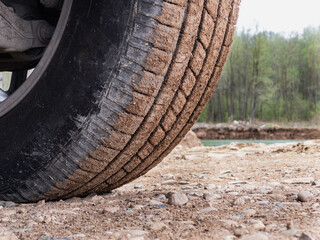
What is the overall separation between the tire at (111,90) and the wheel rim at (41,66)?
0.4 inches

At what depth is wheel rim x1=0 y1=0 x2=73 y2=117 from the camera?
156 centimetres

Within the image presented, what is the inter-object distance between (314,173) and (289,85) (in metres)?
39.3

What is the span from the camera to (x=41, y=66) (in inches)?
63.7

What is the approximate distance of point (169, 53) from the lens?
57.4 inches

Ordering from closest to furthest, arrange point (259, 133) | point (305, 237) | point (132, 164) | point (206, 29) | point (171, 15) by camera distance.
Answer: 1. point (305, 237)
2. point (171, 15)
3. point (206, 29)
4. point (132, 164)
5. point (259, 133)

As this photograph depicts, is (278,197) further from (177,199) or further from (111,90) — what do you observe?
(111,90)

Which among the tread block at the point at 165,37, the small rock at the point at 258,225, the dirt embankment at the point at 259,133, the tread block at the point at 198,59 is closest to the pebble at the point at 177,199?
the small rock at the point at 258,225

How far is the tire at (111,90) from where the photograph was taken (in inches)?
56.5

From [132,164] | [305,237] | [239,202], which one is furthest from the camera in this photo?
[132,164]

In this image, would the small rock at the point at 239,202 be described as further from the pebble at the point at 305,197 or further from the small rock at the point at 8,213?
the small rock at the point at 8,213

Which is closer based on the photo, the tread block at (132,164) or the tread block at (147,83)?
the tread block at (147,83)

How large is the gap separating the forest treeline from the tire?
34256mm

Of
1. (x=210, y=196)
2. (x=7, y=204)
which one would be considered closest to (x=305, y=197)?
(x=210, y=196)

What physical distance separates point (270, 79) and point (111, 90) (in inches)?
1405
